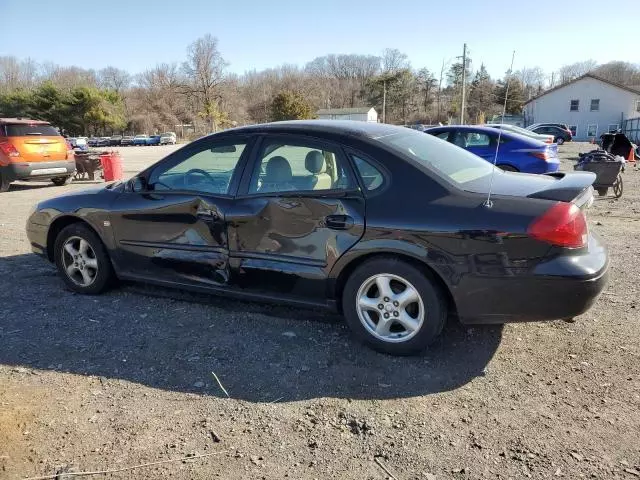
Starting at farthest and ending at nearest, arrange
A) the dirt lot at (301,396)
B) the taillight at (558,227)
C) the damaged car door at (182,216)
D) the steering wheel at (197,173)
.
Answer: the steering wheel at (197,173), the damaged car door at (182,216), the taillight at (558,227), the dirt lot at (301,396)

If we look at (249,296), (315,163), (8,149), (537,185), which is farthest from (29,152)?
(537,185)

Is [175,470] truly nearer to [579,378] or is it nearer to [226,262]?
[226,262]

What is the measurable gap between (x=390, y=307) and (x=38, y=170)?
12.1 meters

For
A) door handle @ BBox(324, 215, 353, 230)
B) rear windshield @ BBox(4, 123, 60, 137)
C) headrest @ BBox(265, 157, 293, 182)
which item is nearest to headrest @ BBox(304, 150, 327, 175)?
headrest @ BBox(265, 157, 293, 182)

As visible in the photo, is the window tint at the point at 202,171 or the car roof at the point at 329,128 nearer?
the car roof at the point at 329,128

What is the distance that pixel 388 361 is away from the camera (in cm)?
334

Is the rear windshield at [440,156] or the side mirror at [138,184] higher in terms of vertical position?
the rear windshield at [440,156]

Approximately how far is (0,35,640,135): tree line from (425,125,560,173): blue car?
4596 centimetres

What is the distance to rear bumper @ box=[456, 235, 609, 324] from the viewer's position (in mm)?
2916

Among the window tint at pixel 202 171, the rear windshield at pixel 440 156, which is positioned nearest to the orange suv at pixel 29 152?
the window tint at pixel 202 171

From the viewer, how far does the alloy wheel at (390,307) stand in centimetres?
327

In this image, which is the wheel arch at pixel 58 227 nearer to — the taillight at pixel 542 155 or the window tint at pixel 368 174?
the window tint at pixel 368 174

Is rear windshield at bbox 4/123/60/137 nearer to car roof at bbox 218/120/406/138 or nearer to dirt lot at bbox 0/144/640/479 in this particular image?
dirt lot at bbox 0/144/640/479

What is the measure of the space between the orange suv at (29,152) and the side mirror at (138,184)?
9.68 meters
